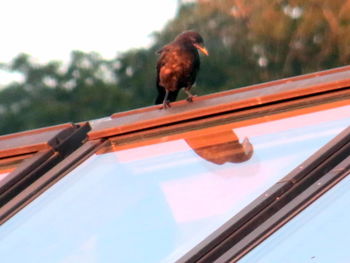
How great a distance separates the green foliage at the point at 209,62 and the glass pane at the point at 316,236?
27081 millimetres

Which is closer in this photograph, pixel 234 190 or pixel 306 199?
pixel 306 199

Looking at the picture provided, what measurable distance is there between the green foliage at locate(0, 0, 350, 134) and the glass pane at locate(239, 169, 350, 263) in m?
27.1

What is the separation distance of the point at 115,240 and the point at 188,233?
0.29 m

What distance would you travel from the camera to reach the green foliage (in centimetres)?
3328

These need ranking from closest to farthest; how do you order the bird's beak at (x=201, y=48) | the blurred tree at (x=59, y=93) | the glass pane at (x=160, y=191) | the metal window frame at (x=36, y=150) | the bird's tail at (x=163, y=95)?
the glass pane at (x=160, y=191) → the metal window frame at (x=36, y=150) → the bird's beak at (x=201, y=48) → the bird's tail at (x=163, y=95) → the blurred tree at (x=59, y=93)

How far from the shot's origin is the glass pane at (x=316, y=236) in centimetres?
365

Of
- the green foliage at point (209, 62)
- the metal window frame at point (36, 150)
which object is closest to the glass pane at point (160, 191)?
the metal window frame at point (36, 150)

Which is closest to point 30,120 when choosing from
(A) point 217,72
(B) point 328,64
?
(A) point 217,72

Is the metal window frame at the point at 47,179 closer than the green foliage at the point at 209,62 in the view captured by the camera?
Yes

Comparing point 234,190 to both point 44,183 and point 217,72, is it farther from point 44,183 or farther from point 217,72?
point 217,72

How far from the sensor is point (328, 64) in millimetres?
32562

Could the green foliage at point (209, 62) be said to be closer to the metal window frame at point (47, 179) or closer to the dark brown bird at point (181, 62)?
the dark brown bird at point (181, 62)

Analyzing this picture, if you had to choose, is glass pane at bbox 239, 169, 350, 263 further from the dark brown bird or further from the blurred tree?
the blurred tree

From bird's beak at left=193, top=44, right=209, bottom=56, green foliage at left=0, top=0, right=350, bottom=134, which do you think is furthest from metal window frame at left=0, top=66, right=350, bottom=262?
green foliage at left=0, top=0, right=350, bottom=134
